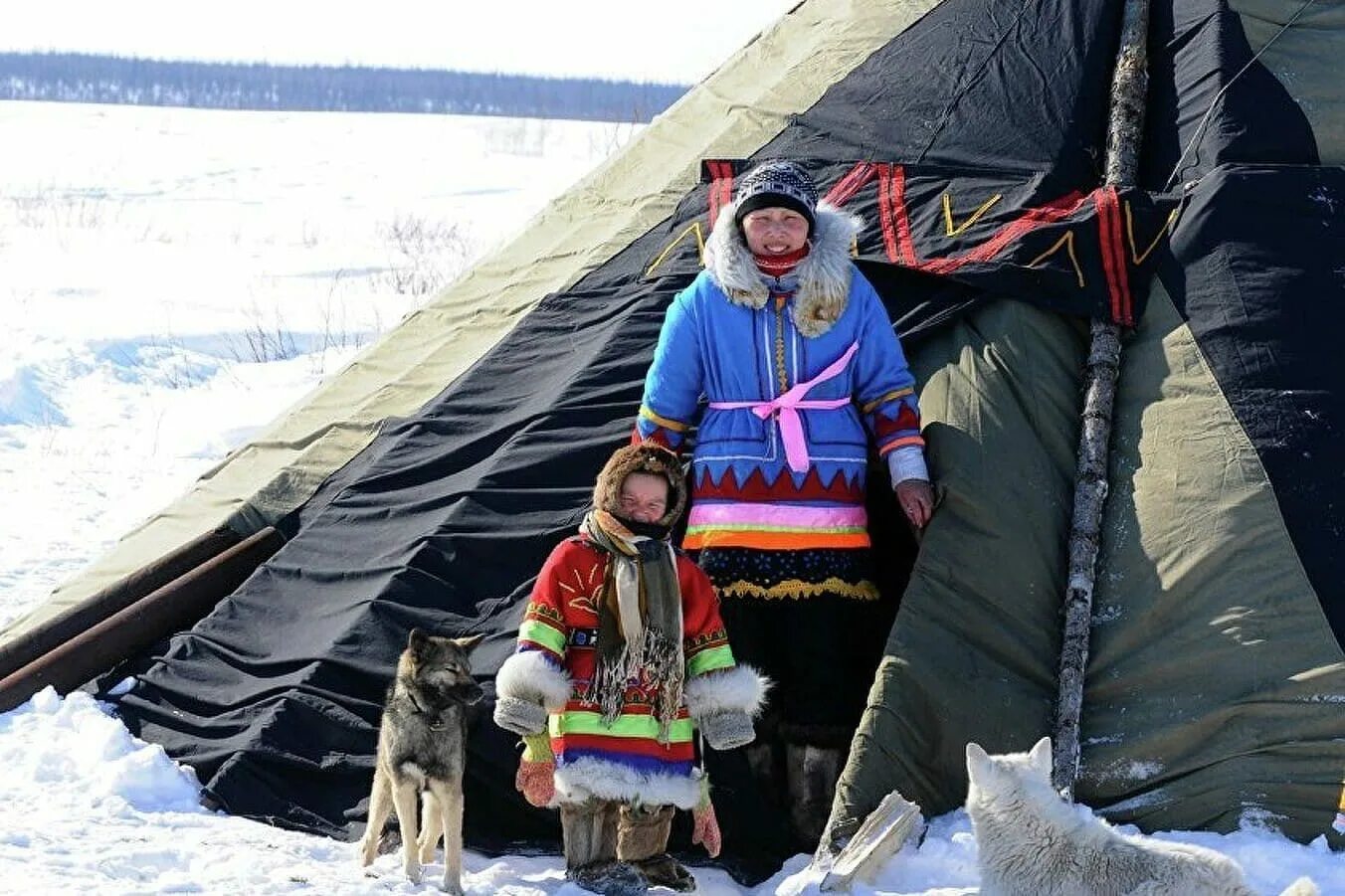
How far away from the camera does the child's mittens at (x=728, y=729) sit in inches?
175

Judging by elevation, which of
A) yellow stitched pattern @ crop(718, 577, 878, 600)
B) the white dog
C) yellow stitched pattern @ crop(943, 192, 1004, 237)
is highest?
yellow stitched pattern @ crop(943, 192, 1004, 237)

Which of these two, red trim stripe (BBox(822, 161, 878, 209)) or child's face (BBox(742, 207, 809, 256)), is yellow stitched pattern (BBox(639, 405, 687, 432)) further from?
red trim stripe (BBox(822, 161, 878, 209))

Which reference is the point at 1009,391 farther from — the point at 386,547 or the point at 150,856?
the point at 150,856

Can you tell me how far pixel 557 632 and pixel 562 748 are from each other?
28 cm

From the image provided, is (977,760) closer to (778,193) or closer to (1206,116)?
(778,193)

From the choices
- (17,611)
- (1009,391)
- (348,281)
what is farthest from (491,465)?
(348,281)

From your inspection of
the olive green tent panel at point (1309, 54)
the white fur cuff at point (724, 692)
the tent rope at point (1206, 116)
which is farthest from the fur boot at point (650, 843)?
the olive green tent panel at point (1309, 54)

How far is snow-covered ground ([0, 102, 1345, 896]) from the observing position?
177 inches

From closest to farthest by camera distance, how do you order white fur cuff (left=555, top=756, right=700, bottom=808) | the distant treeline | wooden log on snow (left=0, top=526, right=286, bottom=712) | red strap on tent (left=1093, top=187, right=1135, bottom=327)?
white fur cuff (left=555, top=756, right=700, bottom=808) → red strap on tent (left=1093, top=187, right=1135, bottom=327) → wooden log on snow (left=0, top=526, right=286, bottom=712) → the distant treeline

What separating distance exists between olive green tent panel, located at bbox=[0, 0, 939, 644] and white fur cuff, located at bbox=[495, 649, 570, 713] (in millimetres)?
1776

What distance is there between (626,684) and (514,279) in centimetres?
233

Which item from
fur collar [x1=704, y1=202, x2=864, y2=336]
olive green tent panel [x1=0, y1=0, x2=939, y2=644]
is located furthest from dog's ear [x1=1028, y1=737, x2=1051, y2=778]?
olive green tent panel [x1=0, y1=0, x2=939, y2=644]

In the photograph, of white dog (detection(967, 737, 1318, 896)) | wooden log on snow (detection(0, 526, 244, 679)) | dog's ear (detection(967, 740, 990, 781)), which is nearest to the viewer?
white dog (detection(967, 737, 1318, 896))

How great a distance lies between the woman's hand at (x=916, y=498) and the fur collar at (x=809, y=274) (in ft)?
1.50
